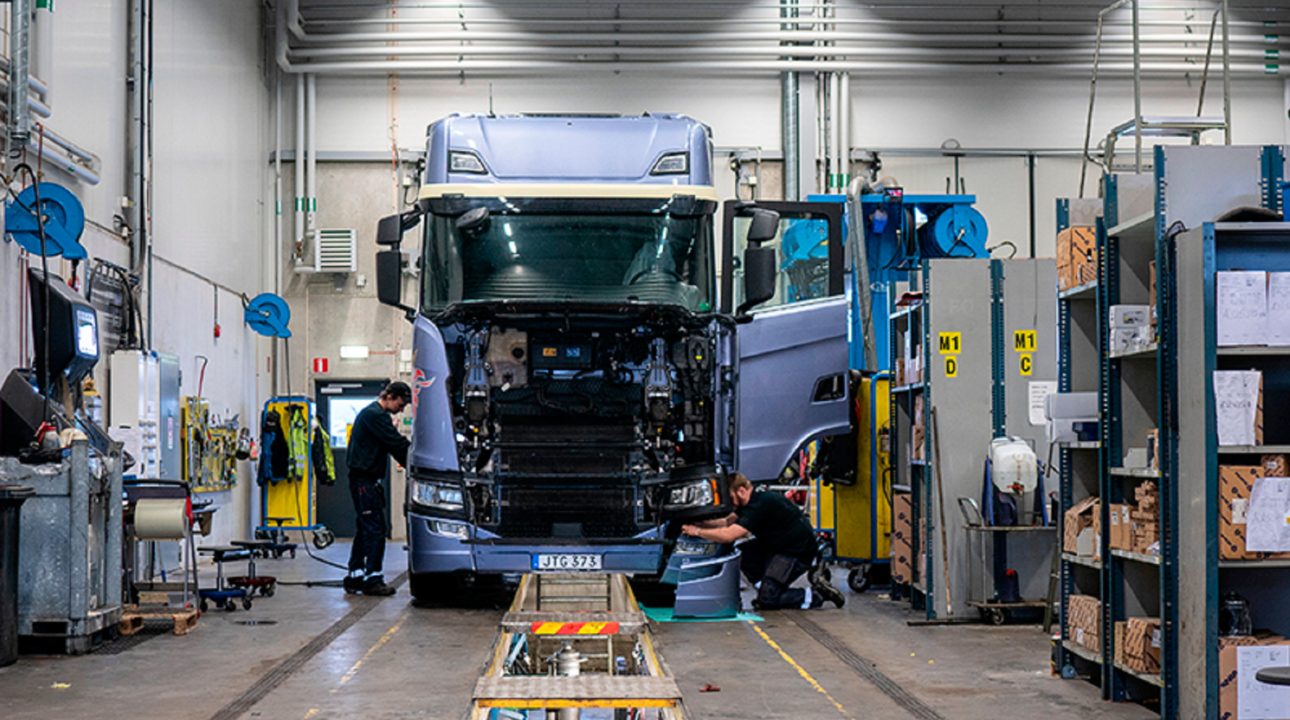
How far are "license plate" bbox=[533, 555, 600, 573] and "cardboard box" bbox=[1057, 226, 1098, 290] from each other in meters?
3.48

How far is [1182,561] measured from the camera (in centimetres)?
541

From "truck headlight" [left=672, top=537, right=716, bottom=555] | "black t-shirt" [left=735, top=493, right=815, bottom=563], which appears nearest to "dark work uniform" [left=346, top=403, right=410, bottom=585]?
"truck headlight" [left=672, top=537, right=716, bottom=555]

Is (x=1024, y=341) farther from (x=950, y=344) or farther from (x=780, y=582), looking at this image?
(x=780, y=582)

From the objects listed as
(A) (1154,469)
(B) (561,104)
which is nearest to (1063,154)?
(B) (561,104)

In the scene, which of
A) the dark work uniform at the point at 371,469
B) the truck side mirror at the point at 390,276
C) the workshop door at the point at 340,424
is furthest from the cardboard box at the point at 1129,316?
the workshop door at the point at 340,424

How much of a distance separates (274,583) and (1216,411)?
8020 millimetres

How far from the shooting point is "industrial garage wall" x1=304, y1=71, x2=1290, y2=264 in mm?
17375

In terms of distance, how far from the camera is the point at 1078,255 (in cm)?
654

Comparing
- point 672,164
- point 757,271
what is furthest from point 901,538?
point 672,164

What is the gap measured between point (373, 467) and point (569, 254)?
9.74 ft

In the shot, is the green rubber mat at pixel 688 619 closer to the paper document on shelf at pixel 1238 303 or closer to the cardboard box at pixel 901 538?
the cardboard box at pixel 901 538

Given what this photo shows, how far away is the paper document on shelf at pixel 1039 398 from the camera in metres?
8.78

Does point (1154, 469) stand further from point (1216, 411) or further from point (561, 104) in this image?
point (561, 104)

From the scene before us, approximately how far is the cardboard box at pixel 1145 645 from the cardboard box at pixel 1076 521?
2.23 ft
